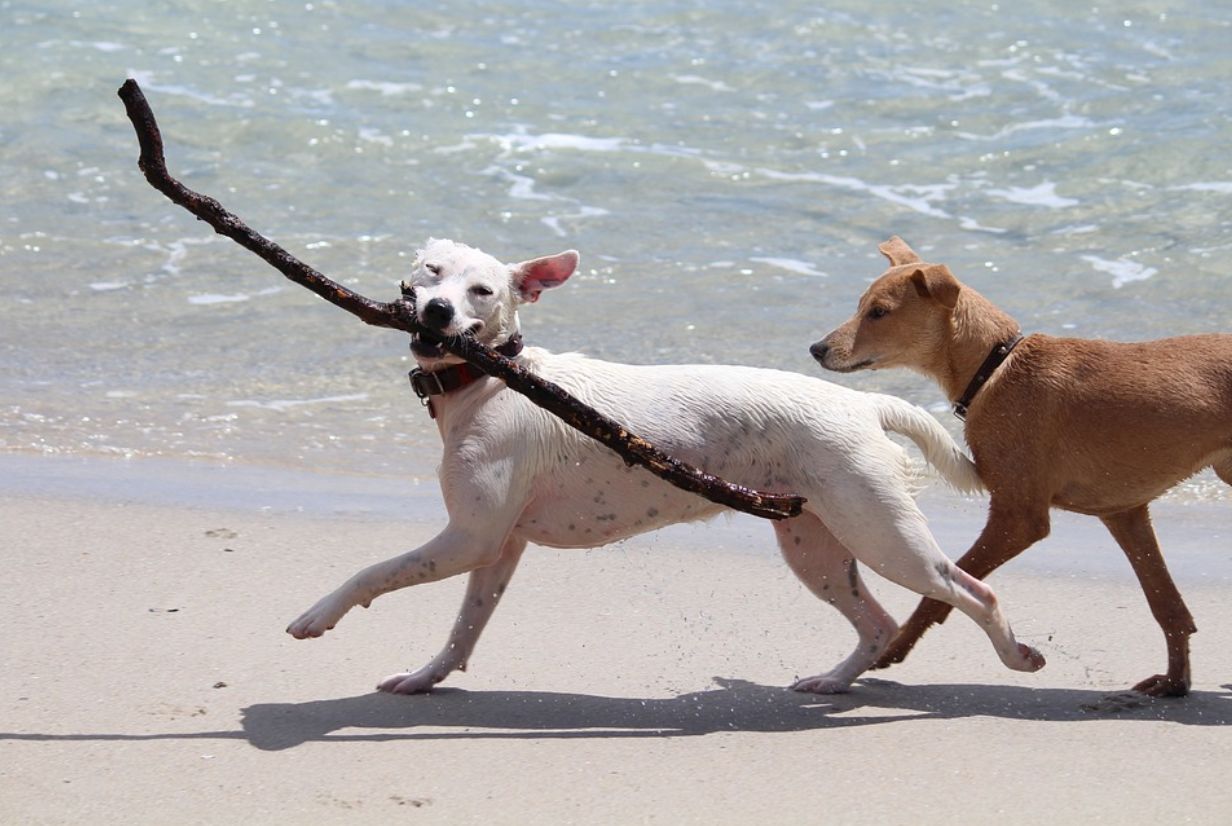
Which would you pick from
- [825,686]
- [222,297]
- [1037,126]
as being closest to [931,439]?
[825,686]

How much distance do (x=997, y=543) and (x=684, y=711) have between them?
1.17 meters

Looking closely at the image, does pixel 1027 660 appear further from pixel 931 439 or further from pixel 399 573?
pixel 399 573

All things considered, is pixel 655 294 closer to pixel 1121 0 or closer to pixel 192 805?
pixel 192 805

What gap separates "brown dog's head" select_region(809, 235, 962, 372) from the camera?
18.8 feet

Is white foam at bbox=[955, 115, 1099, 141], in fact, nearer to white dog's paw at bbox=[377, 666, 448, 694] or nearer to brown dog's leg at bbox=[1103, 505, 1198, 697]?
brown dog's leg at bbox=[1103, 505, 1198, 697]

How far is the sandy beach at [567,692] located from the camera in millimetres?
4219

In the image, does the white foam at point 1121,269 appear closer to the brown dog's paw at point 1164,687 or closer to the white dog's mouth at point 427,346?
the brown dog's paw at point 1164,687

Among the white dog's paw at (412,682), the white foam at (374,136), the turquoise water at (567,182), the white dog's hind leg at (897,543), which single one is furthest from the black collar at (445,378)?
the white foam at (374,136)

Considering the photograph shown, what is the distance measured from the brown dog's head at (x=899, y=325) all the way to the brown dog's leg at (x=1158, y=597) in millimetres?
880

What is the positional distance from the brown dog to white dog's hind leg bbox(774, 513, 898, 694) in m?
0.09

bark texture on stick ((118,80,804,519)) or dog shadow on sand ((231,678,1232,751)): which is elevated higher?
bark texture on stick ((118,80,804,519))

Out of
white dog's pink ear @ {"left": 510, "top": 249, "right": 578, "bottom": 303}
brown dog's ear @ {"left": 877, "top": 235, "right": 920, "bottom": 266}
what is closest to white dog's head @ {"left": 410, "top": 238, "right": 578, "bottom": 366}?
white dog's pink ear @ {"left": 510, "top": 249, "right": 578, "bottom": 303}

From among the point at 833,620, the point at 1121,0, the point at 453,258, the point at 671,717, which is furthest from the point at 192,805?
the point at 1121,0

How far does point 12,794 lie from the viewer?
4.08 meters
